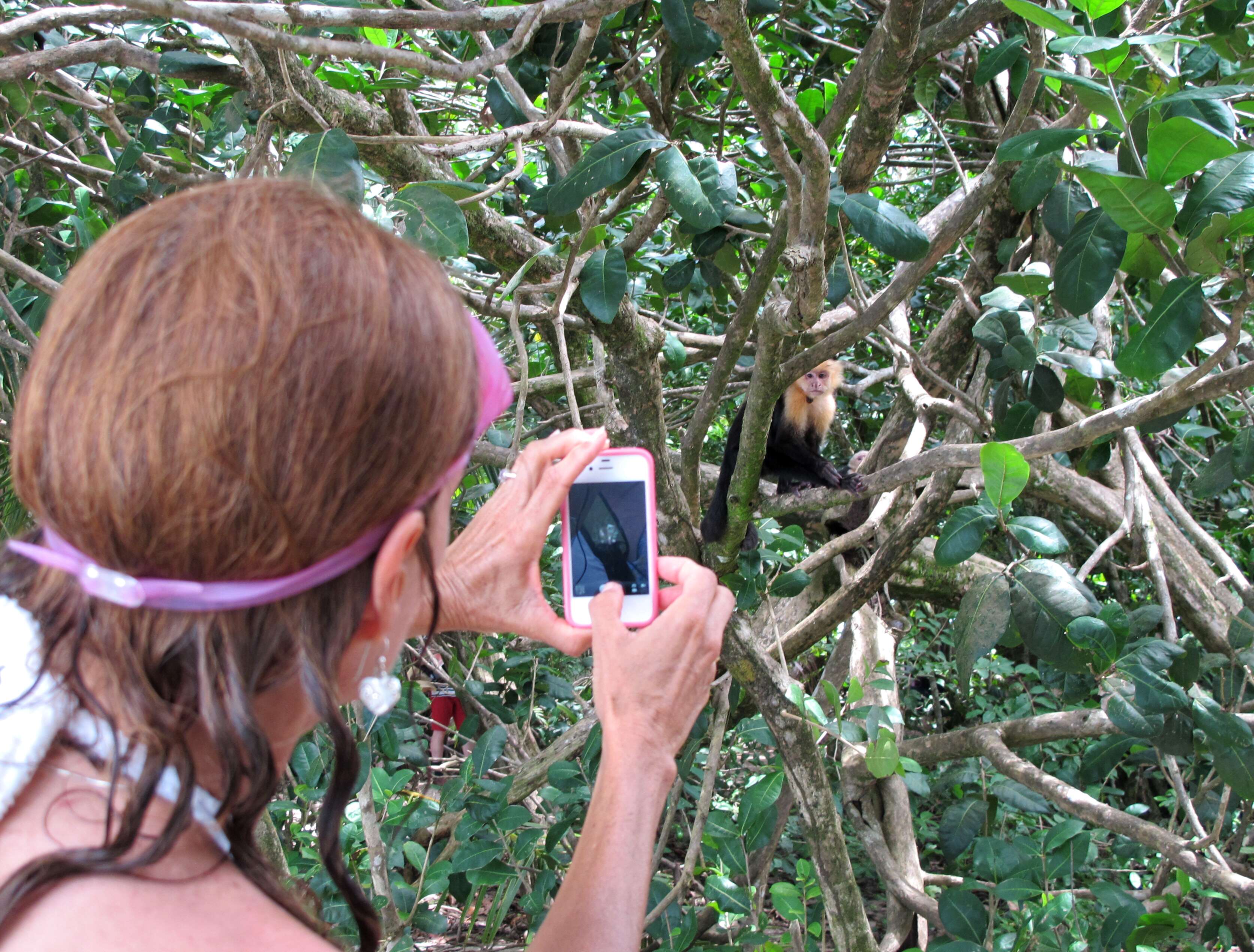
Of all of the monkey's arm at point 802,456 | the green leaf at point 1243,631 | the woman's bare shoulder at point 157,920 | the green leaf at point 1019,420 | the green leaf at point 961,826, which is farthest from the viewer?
the monkey's arm at point 802,456

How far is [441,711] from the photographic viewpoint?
3514mm

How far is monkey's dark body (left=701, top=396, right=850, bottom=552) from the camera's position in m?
3.03

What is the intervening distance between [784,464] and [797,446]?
6.7 inches

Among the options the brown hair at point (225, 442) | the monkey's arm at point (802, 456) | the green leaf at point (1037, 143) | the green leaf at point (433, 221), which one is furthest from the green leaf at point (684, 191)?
the monkey's arm at point (802, 456)

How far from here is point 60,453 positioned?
558mm

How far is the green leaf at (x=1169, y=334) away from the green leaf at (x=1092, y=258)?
0.35ft

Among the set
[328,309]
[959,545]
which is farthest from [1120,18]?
[328,309]

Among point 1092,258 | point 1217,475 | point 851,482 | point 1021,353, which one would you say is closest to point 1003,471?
point 1092,258

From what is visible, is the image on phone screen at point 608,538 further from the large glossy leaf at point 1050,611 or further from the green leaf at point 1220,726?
the green leaf at point 1220,726

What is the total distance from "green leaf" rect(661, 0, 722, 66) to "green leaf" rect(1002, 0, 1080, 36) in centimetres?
58

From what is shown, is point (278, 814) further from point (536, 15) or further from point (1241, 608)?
point (1241, 608)

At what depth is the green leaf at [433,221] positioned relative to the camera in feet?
4.70

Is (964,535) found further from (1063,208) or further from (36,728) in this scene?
(36,728)

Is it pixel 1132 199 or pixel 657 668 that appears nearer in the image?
pixel 657 668
